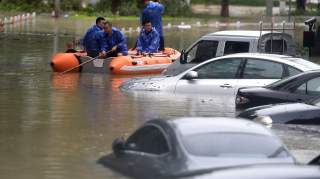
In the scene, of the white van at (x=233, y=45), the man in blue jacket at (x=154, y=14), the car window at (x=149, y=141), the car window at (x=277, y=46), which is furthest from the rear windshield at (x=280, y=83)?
the man in blue jacket at (x=154, y=14)

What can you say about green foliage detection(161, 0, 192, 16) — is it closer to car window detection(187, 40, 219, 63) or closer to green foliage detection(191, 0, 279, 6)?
green foliage detection(191, 0, 279, 6)

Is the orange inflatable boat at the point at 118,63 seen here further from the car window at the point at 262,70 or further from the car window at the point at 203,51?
the car window at the point at 262,70

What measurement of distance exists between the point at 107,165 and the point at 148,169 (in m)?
1.76

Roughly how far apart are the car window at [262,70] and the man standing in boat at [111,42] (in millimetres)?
9005

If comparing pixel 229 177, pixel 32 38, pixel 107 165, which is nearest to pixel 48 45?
pixel 32 38

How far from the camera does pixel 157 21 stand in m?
28.2

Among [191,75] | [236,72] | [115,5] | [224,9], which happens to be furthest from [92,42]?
[224,9]

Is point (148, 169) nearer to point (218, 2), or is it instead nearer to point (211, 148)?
point (211, 148)

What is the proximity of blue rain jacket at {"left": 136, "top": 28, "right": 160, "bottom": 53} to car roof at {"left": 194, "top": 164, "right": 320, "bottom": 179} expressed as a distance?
62.9 ft

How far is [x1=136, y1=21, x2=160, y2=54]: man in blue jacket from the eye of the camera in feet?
84.6

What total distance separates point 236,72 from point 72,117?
3.46 m

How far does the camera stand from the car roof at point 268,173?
20.9 ft

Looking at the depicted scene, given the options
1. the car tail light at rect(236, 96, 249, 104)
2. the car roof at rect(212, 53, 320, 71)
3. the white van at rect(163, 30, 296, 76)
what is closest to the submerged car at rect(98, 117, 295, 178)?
the car tail light at rect(236, 96, 249, 104)

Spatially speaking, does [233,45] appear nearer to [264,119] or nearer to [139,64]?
[139,64]
